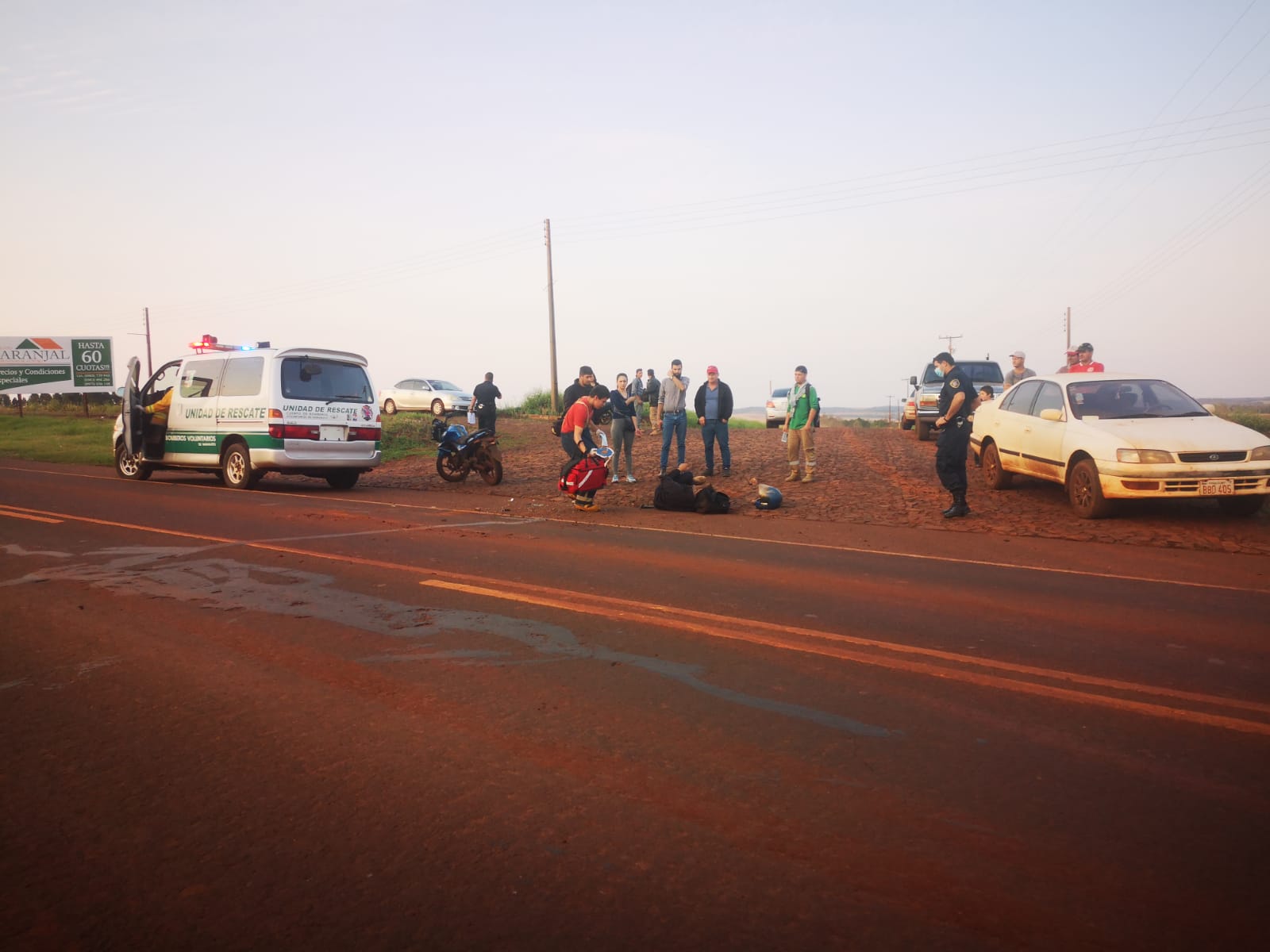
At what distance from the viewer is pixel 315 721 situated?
4.39m

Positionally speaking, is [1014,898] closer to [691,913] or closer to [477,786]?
[691,913]

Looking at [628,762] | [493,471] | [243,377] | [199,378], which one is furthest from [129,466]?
[628,762]

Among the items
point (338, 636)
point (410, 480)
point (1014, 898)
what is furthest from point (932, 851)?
point (410, 480)

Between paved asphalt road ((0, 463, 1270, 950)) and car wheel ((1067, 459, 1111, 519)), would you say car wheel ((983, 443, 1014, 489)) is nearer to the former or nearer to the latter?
car wheel ((1067, 459, 1111, 519))

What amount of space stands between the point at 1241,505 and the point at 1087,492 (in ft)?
5.90

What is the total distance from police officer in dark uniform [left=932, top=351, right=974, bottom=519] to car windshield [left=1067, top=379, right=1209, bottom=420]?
64.0 inches

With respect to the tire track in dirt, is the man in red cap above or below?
above

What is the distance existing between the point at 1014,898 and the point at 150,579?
22.8 feet

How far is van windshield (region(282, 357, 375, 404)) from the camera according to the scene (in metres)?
14.9

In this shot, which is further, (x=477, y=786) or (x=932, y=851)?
(x=477, y=786)

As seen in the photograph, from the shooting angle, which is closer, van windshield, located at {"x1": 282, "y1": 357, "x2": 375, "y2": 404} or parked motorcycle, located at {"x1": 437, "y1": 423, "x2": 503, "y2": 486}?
van windshield, located at {"x1": 282, "y1": 357, "x2": 375, "y2": 404}

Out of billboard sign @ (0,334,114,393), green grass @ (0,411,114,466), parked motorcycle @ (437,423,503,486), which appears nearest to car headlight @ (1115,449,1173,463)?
parked motorcycle @ (437,423,503,486)

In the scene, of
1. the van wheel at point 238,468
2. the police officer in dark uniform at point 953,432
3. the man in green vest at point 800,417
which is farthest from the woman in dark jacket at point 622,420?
the van wheel at point 238,468

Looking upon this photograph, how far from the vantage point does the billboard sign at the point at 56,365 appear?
165 ft
